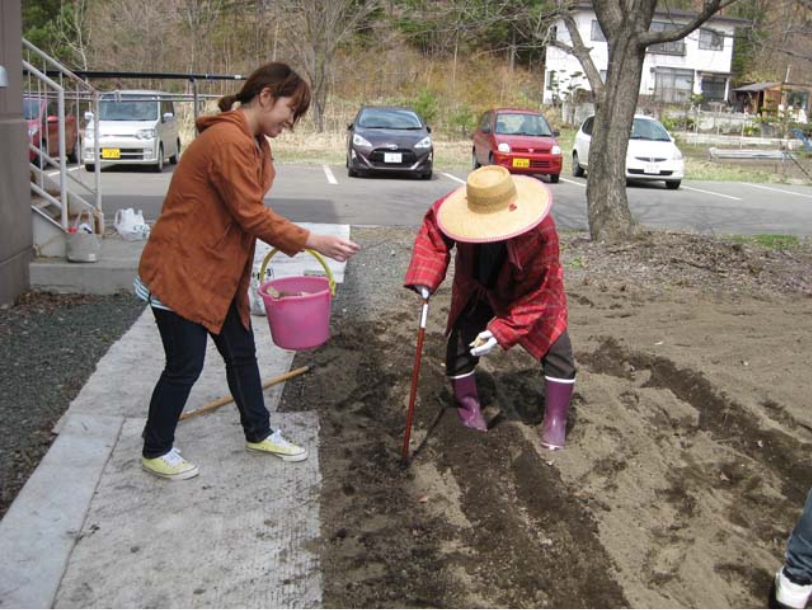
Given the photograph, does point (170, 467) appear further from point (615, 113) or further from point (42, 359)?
point (615, 113)

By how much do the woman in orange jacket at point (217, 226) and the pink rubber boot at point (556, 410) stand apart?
1248mm

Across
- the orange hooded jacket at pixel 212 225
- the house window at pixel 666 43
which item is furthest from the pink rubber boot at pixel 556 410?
the house window at pixel 666 43

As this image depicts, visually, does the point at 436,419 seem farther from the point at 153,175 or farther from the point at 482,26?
the point at 153,175

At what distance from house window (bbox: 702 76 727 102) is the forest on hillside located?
2.95m

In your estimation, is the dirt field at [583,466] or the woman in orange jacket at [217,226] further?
the woman in orange jacket at [217,226]

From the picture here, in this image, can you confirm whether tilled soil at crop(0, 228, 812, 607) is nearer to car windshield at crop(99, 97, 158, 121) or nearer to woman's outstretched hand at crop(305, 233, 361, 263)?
woman's outstretched hand at crop(305, 233, 361, 263)

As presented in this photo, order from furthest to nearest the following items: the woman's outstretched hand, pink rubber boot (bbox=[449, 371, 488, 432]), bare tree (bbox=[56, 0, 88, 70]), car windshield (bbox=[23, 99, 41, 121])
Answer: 1. bare tree (bbox=[56, 0, 88, 70])
2. car windshield (bbox=[23, 99, 41, 121])
3. pink rubber boot (bbox=[449, 371, 488, 432])
4. the woman's outstretched hand

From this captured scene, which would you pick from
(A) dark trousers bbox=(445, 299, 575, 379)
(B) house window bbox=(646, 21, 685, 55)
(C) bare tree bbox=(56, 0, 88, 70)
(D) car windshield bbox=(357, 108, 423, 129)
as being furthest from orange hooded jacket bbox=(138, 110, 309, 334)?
(C) bare tree bbox=(56, 0, 88, 70)

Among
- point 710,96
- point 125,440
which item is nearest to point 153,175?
point 125,440

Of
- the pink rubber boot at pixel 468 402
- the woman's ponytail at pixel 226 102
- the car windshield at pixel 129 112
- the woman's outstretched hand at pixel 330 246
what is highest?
the car windshield at pixel 129 112

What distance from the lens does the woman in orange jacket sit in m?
3.25

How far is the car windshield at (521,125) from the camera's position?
18.8 m

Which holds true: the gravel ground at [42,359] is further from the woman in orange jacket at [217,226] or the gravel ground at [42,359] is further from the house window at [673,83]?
Answer: the house window at [673,83]

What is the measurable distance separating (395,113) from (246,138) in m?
15.9
